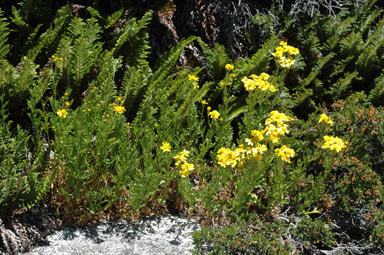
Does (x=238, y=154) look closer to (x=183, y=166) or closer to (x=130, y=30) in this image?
(x=183, y=166)

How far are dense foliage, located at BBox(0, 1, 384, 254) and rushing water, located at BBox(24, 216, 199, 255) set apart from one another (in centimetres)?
11

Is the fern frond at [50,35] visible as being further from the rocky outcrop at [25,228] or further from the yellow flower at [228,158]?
the yellow flower at [228,158]

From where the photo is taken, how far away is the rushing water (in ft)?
10.1

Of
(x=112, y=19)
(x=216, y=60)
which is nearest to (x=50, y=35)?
(x=112, y=19)

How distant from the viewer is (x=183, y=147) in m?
3.78

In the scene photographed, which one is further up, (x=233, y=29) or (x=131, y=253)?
(x=233, y=29)

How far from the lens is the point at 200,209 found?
11.7 ft

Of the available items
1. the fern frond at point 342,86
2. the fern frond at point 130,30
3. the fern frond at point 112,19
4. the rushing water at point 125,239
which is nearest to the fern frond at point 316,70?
the fern frond at point 342,86

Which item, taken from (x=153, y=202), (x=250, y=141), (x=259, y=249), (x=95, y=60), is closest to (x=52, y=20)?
(x=95, y=60)

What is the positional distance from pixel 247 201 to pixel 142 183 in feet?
2.59

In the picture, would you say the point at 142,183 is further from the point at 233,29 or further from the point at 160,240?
the point at 233,29

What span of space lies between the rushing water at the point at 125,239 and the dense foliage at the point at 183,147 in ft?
0.35

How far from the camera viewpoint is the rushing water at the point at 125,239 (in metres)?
3.06

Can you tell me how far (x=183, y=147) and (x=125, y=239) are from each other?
0.94 metres
